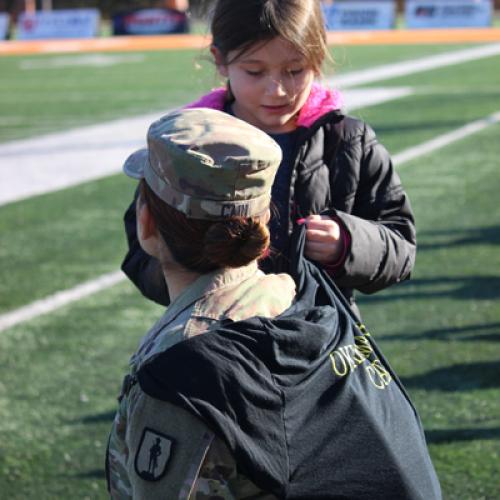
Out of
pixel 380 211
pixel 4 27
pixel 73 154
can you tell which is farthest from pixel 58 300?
pixel 4 27

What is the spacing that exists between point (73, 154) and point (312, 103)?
Answer: 10461 millimetres

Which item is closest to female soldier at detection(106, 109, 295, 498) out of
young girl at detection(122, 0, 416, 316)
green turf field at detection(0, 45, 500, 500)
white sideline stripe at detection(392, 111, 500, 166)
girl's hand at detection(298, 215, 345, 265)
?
girl's hand at detection(298, 215, 345, 265)

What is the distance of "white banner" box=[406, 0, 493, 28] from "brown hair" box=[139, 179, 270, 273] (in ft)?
112

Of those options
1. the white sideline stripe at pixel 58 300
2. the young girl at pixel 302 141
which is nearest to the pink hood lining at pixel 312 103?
the young girl at pixel 302 141

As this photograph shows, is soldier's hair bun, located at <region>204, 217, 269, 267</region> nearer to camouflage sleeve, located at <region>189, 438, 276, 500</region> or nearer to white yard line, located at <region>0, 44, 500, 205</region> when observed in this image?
camouflage sleeve, located at <region>189, 438, 276, 500</region>

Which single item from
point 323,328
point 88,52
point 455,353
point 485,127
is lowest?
point 88,52

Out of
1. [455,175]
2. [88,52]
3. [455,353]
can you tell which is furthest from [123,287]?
[88,52]

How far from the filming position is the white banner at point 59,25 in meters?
38.5

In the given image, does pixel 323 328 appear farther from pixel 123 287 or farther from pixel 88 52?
pixel 88 52

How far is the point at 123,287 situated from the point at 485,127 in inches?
308

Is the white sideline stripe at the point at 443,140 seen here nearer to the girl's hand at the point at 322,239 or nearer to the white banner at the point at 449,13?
the girl's hand at the point at 322,239

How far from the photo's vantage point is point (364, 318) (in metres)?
6.59

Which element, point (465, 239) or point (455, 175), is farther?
point (455, 175)

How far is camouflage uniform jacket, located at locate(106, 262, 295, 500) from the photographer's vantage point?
1.98 m
